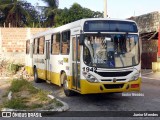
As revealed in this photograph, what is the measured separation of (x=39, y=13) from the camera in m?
57.7

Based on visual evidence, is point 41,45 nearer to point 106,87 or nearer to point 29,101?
point 29,101

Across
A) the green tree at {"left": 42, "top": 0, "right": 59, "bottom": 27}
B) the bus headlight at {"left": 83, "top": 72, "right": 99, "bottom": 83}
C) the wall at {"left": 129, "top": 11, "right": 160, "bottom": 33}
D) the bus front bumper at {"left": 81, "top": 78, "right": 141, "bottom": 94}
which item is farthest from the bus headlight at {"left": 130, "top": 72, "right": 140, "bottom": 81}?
the green tree at {"left": 42, "top": 0, "right": 59, "bottom": 27}

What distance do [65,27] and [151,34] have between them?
765 inches

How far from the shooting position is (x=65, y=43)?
14.4 meters

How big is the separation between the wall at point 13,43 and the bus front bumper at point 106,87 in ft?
78.9

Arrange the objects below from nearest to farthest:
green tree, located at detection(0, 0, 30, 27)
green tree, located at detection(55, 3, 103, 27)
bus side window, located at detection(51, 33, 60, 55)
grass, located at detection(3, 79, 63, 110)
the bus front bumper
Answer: grass, located at detection(3, 79, 63, 110) < the bus front bumper < bus side window, located at detection(51, 33, 60, 55) < green tree, located at detection(55, 3, 103, 27) < green tree, located at detection(0, 0, 30, 27)

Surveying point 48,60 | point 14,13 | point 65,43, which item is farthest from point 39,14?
point 65,43

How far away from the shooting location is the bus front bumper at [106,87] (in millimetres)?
11789

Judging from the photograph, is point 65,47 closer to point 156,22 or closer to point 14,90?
point 14,90

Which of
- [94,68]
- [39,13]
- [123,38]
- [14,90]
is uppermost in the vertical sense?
[39,13]

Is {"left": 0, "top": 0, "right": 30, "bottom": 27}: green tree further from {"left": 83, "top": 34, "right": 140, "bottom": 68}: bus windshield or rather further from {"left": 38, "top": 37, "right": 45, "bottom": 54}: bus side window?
{"left": 83, "top": 34, "right": 140, "bottom": 68}: bus windshield

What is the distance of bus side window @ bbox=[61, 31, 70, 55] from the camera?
13973 millimetres

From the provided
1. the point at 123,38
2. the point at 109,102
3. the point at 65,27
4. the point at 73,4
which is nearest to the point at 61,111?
the point at 109,102

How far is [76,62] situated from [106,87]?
5.04ft
